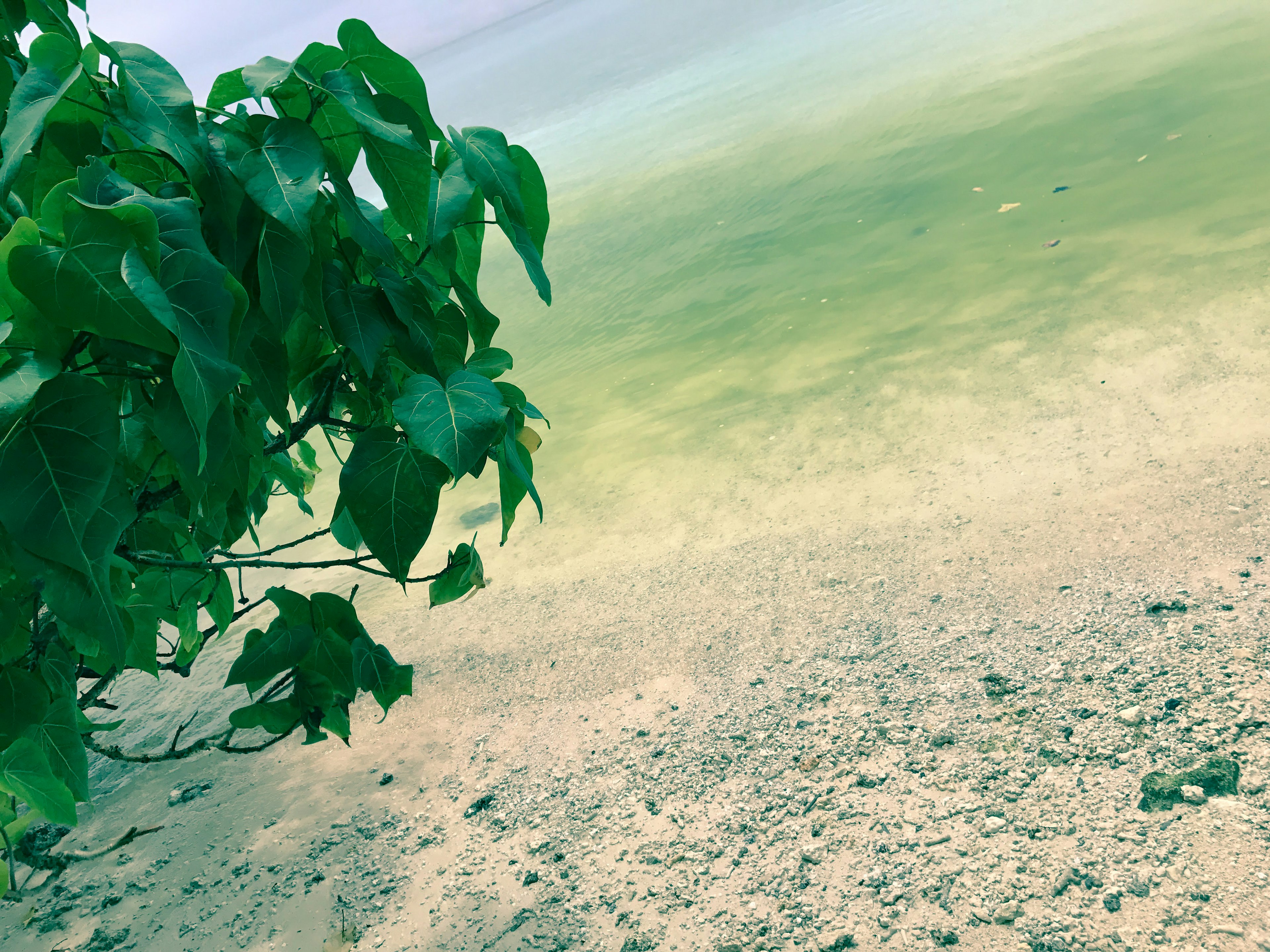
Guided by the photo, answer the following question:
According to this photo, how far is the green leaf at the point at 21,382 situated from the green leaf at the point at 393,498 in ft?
0.77

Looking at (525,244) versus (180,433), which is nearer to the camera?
(180,433)

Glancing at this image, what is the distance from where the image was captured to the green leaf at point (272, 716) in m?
1.06

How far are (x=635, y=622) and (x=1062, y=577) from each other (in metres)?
1.40

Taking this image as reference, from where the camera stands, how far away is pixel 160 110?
0.68 m

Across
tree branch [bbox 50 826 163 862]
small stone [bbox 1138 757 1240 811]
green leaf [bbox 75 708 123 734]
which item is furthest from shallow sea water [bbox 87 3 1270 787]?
green leaf [bbox 75 708 123 734]

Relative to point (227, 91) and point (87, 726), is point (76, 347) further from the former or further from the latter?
point (87, 726)

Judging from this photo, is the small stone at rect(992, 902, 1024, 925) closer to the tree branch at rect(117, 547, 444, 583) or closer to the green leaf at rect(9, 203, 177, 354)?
the tree branch at rect(117, 547, 444, 583)

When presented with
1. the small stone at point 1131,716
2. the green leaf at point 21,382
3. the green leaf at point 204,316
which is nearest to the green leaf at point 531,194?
the green leaf at point 204,316

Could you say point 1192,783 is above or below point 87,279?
below

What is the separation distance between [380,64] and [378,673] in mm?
671

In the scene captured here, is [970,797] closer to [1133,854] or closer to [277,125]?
[1133,854]

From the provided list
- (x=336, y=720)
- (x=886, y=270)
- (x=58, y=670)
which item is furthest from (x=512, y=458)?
(x=886, y=270)

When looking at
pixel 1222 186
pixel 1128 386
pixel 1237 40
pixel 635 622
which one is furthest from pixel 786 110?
pixel 635 622

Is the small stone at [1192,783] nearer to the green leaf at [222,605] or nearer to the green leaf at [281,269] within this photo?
the green leaf at [222,605]
